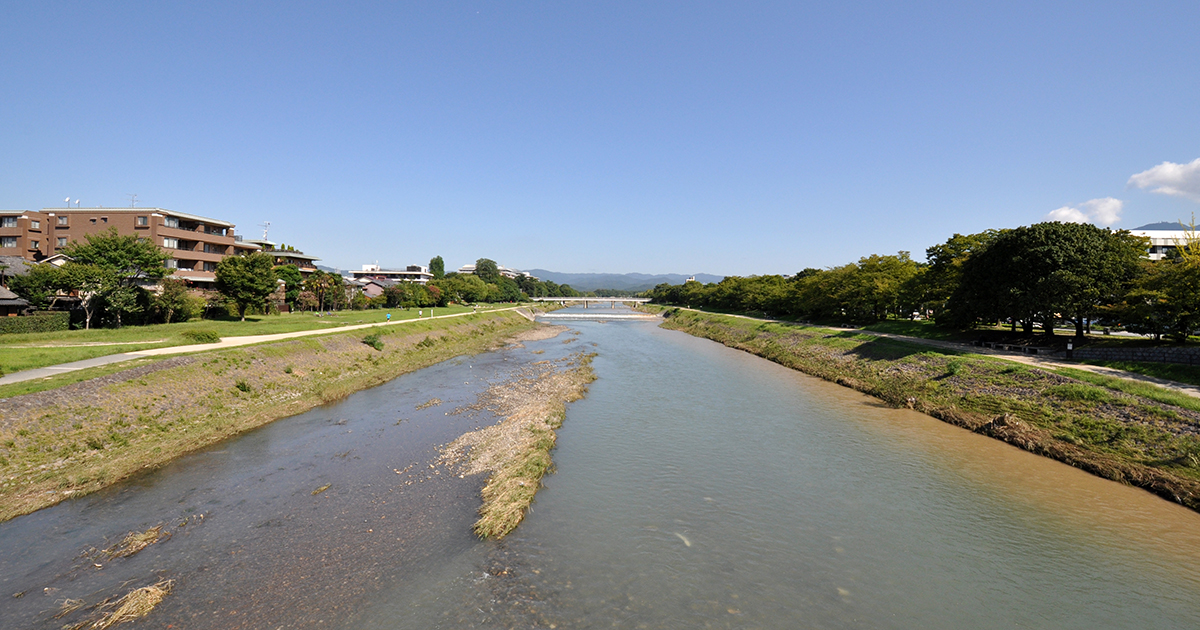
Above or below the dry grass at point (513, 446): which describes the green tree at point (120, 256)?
above

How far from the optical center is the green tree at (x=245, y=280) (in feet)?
126

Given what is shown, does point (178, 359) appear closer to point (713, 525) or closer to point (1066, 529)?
point (713, 525)

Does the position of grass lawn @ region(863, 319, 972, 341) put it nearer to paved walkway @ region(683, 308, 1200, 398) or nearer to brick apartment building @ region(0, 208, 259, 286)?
paved walkway @ region(683, 308, 1200, 398)

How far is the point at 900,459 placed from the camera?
54.0 feet

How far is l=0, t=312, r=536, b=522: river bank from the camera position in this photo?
12.5 metres

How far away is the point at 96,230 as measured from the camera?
47125 millimetres

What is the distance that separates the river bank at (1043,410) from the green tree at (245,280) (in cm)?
4513

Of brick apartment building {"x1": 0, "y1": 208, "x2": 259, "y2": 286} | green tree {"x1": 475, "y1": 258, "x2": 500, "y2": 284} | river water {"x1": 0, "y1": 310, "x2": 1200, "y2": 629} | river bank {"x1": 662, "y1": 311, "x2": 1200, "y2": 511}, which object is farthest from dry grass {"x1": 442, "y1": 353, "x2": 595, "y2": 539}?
green tree {"x1": 475, "y1": 258, "x2": 500, "y2": 284}

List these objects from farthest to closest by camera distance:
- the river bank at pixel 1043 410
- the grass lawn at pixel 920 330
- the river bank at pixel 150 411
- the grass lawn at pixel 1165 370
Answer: the grass lawn at pixel 920 330 → the grass lawn at pixel 1165 370 → the river bank at pixel 1043 410 → the river bank at pixel 150 411

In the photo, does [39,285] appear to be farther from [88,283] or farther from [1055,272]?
[1055,272]

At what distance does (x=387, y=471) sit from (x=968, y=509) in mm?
17045

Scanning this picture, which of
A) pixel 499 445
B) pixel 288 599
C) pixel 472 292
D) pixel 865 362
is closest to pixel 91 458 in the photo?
pixel 288 599

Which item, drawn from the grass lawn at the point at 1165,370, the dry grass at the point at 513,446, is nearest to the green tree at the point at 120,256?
the dry grass at the point at 513,446

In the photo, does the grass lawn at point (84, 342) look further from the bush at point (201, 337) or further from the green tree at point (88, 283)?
the green tree at point (88, 283)
